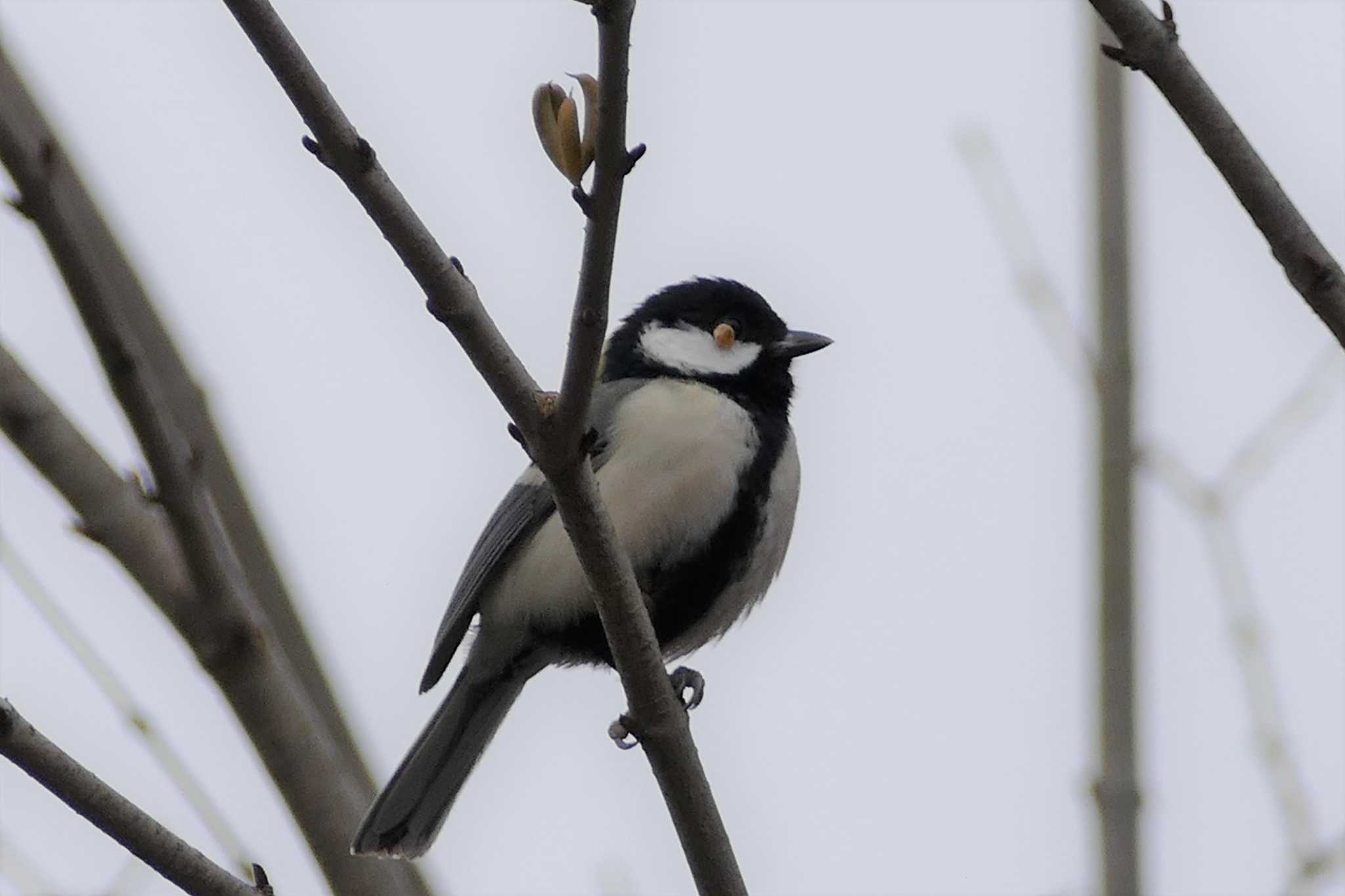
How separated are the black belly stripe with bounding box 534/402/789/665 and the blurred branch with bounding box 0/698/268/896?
2.24m

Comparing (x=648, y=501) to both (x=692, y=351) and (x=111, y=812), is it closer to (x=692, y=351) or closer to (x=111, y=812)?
(x=692, y=351)

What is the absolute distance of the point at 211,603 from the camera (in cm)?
300

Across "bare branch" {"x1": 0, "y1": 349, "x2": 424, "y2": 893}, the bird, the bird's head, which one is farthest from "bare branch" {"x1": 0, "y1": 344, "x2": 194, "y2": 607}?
the bird's head

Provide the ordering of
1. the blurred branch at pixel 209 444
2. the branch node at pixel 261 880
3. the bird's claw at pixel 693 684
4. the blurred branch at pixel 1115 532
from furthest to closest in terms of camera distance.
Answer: the bird's claw at pixel 693 684 < the blurred branch at pixel 209 444 < the blurred branch at pixel 1115 532 < the branch node at pixel 261 880

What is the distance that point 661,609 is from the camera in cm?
490

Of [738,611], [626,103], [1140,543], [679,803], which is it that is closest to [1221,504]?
[1140,543]

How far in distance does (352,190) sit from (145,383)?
63 centimetres

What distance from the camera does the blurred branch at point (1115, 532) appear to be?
3.26m

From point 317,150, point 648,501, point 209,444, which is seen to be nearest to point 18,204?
point 317,150

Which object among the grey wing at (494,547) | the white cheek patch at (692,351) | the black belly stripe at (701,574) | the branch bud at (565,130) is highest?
the white cheek patch at (692,351)

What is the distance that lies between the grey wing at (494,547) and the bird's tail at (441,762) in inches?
7.7

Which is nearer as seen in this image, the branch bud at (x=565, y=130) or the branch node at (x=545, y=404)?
the branch bud at (x=565, y=130)

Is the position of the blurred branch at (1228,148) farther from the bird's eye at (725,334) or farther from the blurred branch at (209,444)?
the bird's eye at (725,334)

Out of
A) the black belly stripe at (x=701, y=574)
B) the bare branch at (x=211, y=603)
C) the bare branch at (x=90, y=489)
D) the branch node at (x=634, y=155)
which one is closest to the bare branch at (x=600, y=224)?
the branch node at (x=634, y=155)
